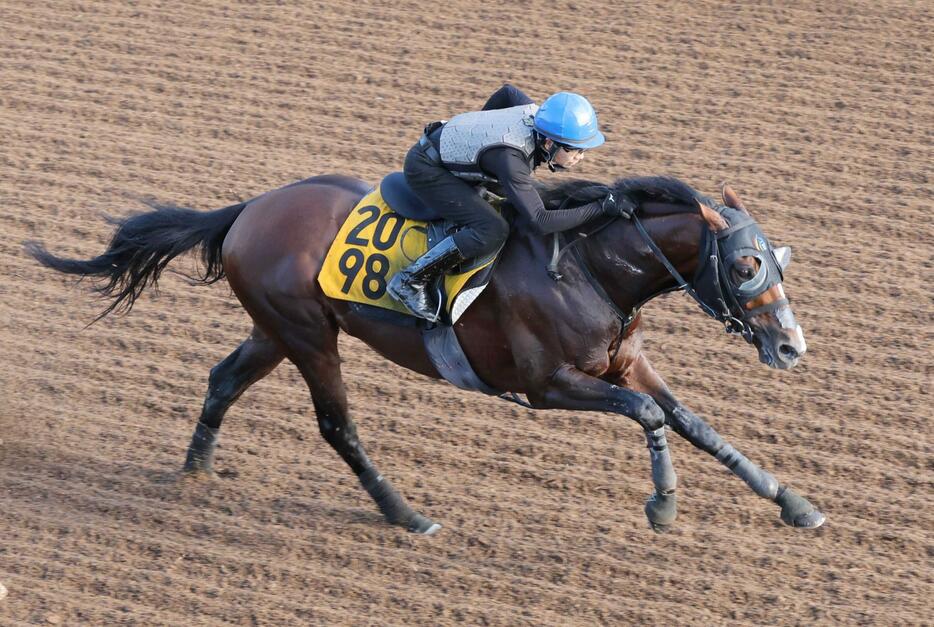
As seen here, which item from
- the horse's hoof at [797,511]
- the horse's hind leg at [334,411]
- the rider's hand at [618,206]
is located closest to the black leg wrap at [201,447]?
the horse's hind leg at [334,411]

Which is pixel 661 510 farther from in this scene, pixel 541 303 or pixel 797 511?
pixel 541 303

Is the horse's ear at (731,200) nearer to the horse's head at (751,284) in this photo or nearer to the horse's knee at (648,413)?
the horse's head at (751,284)

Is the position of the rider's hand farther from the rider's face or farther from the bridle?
the rider's face

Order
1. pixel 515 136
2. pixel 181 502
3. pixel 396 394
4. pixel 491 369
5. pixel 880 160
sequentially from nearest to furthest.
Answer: pixel 515 136 → pixel 491 369 → pixel 181 502 → pixel 396 394 → pixel 880 160

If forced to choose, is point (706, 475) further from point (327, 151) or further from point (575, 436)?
point (327, 151)

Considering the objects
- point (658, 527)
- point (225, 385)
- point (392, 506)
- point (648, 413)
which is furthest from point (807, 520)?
point (225, 385)

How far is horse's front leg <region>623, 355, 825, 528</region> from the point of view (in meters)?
5.90

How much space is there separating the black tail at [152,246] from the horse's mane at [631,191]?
5.93ft

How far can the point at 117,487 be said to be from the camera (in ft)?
22.3

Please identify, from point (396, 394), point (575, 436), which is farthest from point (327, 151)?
point (575, 436)

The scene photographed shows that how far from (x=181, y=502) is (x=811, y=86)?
6.43 m

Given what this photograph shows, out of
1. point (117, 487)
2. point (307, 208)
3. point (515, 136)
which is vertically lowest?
point (117, 487)

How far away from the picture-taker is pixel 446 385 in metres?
7.60

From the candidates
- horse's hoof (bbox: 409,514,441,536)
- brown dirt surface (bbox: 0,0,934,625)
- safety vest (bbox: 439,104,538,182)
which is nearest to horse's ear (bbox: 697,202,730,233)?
safety vest (bbox: 439,104,538,182)
